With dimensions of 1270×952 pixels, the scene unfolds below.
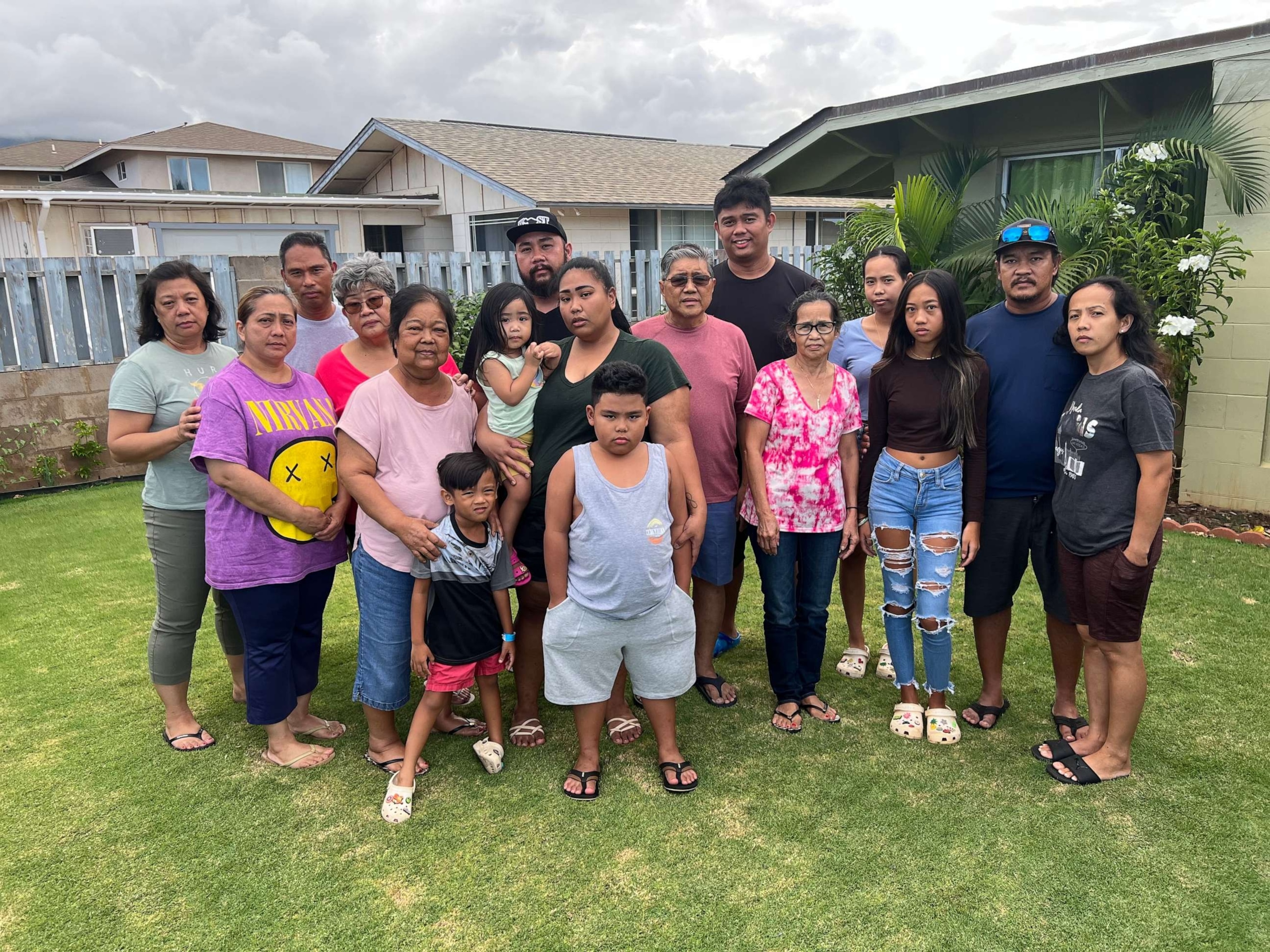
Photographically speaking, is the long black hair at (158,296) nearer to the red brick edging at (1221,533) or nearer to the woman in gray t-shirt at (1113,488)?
the woman in gray t-shirt at (1113,488)

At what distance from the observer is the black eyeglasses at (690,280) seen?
349cm

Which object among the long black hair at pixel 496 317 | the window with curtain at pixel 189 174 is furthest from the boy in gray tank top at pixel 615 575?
the window with curtain at pixel 189 174

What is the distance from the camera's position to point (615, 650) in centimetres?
313

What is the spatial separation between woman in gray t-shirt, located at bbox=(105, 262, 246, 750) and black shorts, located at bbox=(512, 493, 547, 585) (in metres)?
1.24

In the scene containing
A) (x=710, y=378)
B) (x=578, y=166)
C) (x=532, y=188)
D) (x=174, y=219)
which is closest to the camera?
(x=710, y=378)

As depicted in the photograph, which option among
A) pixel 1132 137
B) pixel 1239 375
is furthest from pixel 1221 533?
pixel 1132 137

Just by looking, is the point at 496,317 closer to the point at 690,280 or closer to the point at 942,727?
the point at 690,280

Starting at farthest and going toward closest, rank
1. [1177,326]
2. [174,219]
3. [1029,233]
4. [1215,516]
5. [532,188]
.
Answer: [174,219] → [532,188] → [1215,516] → [1177,326] → [1029,233]

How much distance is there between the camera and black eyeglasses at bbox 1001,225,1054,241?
325 centimetres

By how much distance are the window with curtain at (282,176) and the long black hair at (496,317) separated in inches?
940

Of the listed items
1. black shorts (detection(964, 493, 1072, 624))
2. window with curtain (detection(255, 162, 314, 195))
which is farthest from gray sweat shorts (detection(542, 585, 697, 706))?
window with curtain (detection(255, 162, 314, 195))

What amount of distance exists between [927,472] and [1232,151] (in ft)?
14.7

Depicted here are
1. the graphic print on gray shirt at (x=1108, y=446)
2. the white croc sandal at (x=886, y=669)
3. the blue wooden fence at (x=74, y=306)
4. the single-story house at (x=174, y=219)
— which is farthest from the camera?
the single-story house at (x=174, y=219)

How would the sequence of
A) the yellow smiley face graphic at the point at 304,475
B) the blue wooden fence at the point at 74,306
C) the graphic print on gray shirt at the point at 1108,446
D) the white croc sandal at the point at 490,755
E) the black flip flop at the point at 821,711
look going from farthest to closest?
the blue wooden fence at the point at 74,306
the black flip flop at the point at 821,711
the white croc sandal at the point at 490,755
the yellow smiley face graphic at the point at 304,475
the graphic print on gray shirt at the point at 1108,446
